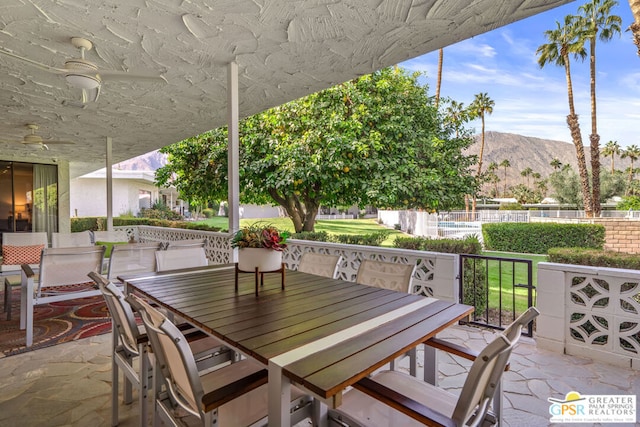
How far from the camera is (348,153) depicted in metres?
6.16

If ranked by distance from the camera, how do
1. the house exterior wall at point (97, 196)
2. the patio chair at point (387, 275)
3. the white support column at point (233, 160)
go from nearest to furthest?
the patio chair at point (387, 275) → the white support column at point (233, 160) → the house exterior wall at point (97, 196)

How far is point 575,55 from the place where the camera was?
546 inches

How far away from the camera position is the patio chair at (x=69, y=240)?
461cm

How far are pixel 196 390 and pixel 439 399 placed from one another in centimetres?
103

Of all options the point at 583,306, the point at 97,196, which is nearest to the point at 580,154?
the point at 583,306

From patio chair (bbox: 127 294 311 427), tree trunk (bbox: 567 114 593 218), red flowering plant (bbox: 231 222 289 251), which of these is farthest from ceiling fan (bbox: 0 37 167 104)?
tree trunk (bbox: 567 114 593 218)

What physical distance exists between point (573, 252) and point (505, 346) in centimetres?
368

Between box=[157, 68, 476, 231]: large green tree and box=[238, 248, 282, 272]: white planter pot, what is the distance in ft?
13.1

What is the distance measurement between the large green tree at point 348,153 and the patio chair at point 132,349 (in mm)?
4375

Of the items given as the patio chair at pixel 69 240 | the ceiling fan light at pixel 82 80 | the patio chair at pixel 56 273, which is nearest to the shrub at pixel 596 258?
the ceiling fan light at pixel 82 80

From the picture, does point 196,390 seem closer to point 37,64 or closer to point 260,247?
point 260,247

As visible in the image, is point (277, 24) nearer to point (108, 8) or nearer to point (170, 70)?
point (108, 8)

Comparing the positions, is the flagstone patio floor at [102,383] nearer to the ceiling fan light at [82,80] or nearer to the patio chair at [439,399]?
the patio chair at [439,399]

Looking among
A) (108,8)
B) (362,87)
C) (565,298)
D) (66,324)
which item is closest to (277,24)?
(108,8)
